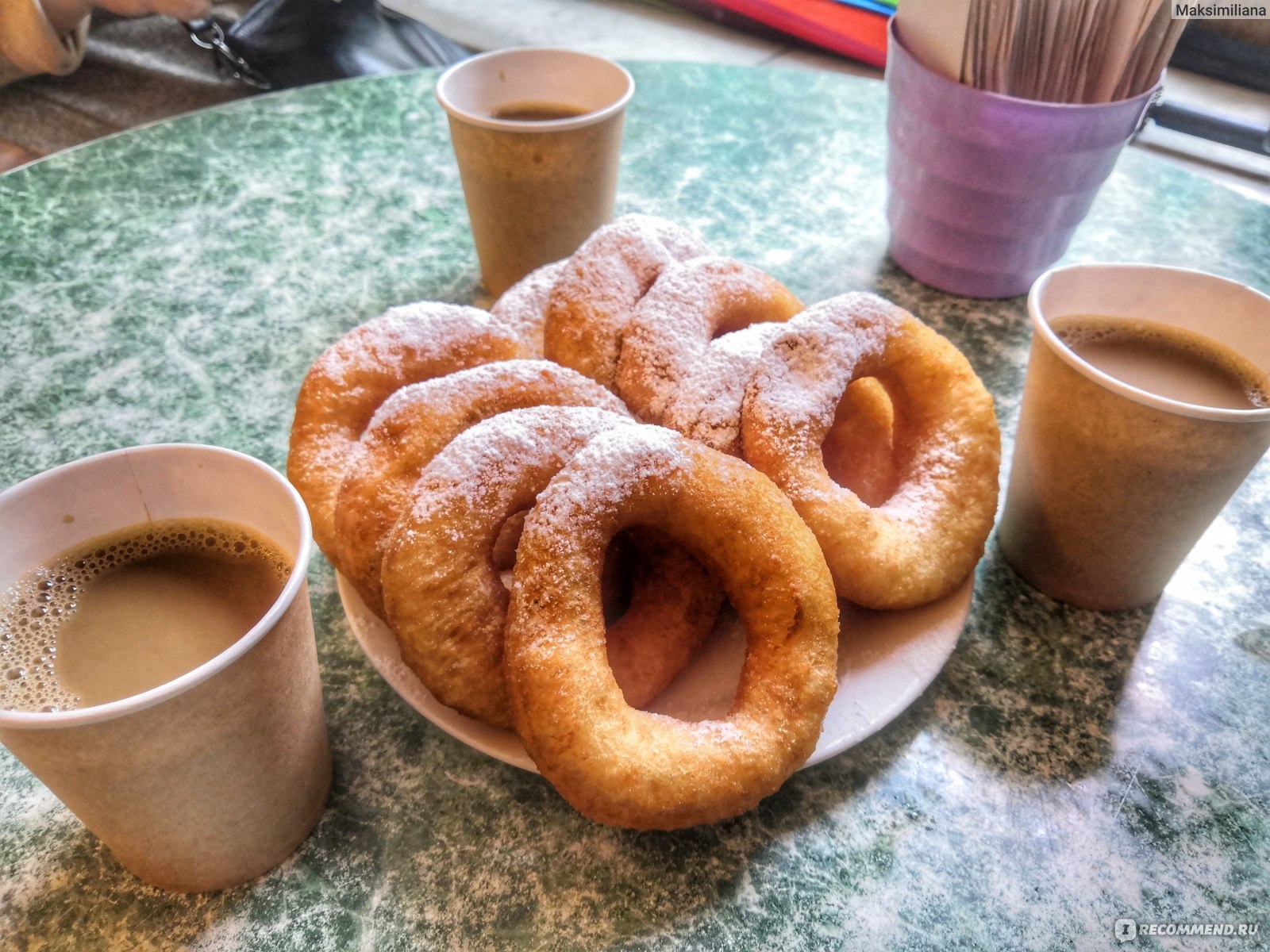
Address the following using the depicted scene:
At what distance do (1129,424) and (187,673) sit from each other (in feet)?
2.52

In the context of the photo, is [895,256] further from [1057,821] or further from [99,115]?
[99,115]

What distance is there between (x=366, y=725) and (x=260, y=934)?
0.18m

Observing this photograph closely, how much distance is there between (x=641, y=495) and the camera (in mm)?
704

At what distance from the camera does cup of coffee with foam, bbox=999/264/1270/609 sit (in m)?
0.77

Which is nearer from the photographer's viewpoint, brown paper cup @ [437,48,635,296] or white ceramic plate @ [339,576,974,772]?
white ceramic plate @ [339,576,974,772]

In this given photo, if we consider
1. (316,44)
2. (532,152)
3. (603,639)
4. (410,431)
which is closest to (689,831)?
(603,639)

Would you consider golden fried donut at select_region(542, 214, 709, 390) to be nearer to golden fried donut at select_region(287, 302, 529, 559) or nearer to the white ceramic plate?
golden fried donut at select_region(287, 302, 529, 559)

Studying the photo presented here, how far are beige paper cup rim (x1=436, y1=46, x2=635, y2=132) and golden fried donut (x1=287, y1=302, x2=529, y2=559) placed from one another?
12.8 inches

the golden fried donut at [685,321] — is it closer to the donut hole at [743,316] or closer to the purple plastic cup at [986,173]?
the donut hole at [743,316]

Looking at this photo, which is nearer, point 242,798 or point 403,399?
point 242,798

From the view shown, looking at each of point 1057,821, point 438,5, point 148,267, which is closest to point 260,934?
point 1057,821

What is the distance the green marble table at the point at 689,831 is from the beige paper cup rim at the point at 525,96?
9.9 inches

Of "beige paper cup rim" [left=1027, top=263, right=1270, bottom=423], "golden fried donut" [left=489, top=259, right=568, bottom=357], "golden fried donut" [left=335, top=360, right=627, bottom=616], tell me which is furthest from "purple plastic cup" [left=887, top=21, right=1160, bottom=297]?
"golden fried donut" [left=335, top=360, right=627, bottom=616]

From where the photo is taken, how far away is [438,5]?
115 inches
